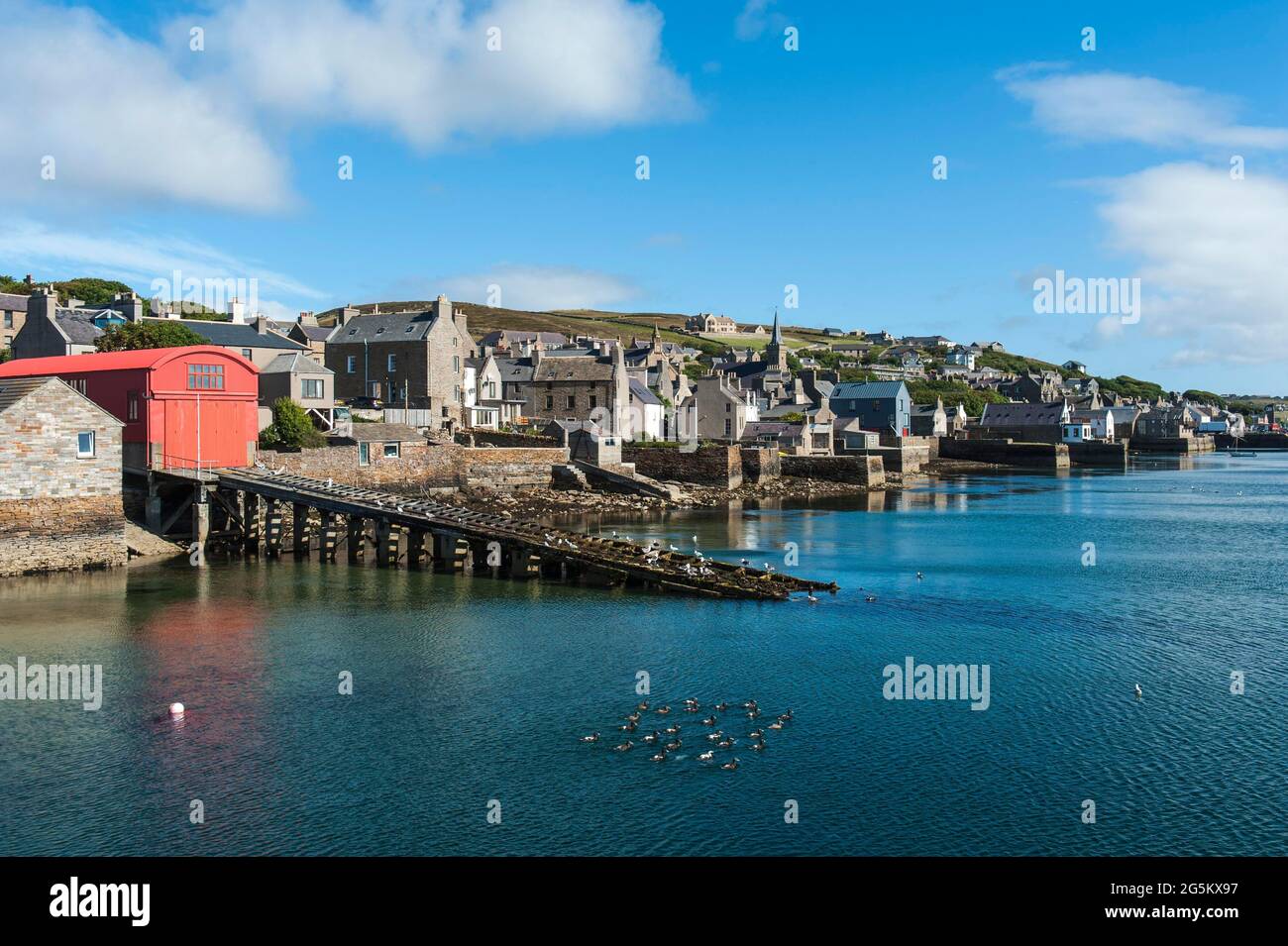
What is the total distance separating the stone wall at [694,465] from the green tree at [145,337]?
31.9m

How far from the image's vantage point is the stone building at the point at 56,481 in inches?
1458

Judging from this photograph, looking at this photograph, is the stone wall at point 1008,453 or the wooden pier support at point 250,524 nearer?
the wooden pier support at point 250,524

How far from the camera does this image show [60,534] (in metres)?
38.4

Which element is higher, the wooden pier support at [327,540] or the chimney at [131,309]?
the chimney at [131,309]

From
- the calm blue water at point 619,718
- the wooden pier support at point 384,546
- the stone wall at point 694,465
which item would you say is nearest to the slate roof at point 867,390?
the stone wall at point 694,465

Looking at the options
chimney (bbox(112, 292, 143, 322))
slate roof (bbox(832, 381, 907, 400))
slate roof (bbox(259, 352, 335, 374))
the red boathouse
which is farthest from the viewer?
slate roof (bbox(832, 381, 907, 400))

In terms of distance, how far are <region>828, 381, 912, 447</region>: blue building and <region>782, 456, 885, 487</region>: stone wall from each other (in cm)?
3039

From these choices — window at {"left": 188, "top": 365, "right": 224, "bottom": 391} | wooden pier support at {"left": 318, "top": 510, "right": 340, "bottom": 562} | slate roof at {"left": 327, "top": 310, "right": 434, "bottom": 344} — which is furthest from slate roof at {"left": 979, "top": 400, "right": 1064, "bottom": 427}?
window at {"left": 188, "top": 365, "right": 224, "bottom": 391}

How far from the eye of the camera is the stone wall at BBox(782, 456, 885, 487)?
86.4 metres

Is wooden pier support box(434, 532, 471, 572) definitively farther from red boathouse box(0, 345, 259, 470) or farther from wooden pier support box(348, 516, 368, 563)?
red boathouse box(0, 345, 259, 470)

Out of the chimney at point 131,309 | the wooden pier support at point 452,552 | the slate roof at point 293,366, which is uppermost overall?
the chimney at point 131,309

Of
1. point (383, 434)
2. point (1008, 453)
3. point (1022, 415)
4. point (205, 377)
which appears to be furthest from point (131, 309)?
point (1022, 415)

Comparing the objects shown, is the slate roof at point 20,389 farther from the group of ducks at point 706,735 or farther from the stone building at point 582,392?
the stone building at point 582,392

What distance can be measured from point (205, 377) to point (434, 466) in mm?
18034
